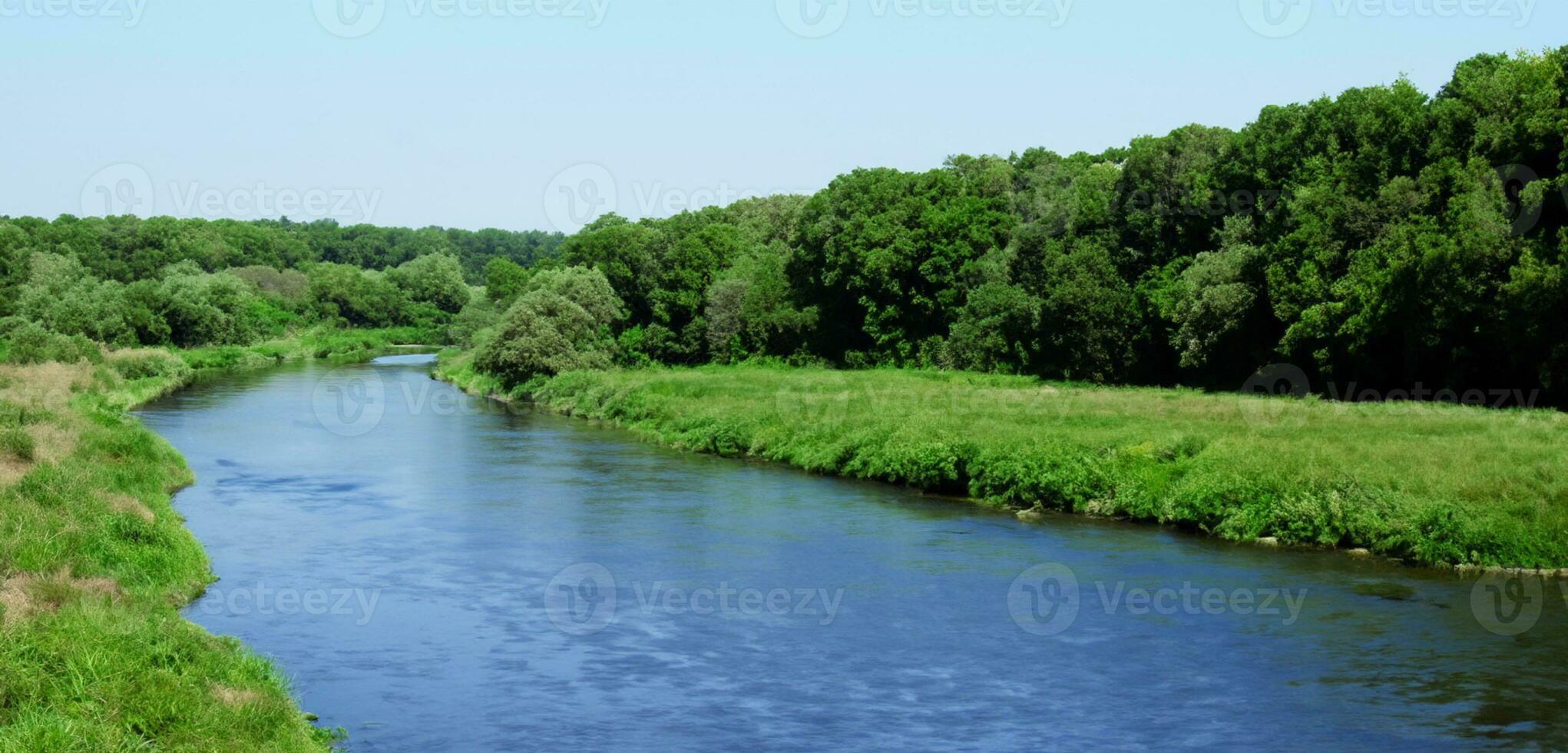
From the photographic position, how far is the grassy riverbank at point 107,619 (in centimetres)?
1328

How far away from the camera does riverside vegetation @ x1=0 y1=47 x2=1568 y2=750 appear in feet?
69.5

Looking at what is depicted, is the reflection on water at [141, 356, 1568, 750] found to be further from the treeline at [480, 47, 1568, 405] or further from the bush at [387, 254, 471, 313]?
the bush at [387, 254, 471, 313]

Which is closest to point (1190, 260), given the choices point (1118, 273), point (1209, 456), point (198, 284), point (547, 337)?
point (1118, 273)

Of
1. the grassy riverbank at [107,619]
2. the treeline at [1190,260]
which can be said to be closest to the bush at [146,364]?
the treeline at [1190,260]

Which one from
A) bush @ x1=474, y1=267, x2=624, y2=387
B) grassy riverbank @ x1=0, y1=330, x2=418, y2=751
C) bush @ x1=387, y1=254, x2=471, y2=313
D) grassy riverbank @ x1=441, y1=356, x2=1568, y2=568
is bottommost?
grassy riverbank @ x1=0, y1=330, x2=418, y2=751

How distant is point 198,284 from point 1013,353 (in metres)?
62.3

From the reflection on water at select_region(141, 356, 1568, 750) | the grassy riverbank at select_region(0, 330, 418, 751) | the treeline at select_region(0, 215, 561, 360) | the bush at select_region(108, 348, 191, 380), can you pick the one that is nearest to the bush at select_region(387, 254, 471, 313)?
the treeline at select_region(0, 215, 561, 360)

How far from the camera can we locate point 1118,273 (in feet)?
199

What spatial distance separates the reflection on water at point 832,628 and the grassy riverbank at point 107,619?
4.26ft

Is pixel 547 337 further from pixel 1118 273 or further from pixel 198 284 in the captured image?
pixel 198 284

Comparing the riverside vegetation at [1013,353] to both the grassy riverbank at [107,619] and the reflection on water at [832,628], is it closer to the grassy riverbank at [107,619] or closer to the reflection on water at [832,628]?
the grassy riverbank at [107,619]

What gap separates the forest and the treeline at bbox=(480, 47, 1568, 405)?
106 mm

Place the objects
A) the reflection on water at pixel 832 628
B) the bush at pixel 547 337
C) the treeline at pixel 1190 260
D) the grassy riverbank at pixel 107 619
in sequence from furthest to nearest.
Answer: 1. the bush at pixel 547 337
2. the treeline at pixel 1190 260
3. the reflection on water at pixel 832 628
4. the grassy riverbank at pixel 107 619

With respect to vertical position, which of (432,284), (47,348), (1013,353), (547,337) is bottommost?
(47,348)
